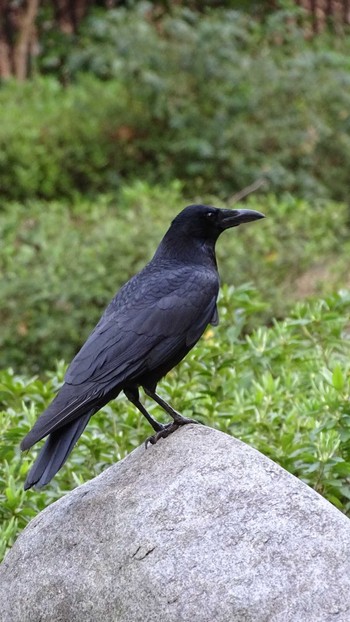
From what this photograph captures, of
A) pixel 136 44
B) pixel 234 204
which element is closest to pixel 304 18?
pixel 136 44

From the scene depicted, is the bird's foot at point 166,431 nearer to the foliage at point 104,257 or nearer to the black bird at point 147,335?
the black bird at point 147,335

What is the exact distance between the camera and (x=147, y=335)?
3750 millimetres

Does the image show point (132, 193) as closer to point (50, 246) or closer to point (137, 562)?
point (50, 246)

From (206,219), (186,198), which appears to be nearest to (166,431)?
(206,219)

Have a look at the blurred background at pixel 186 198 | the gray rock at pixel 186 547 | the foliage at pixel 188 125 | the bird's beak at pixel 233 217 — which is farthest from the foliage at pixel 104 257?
the gray rock at pixel 186 547

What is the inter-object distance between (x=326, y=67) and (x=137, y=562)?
9274 mm

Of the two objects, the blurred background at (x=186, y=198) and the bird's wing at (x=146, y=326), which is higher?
the bird's wing at (x=146, y=326)

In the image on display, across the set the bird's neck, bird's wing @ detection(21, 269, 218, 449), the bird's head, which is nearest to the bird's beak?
the bird's head

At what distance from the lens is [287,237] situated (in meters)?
8.73

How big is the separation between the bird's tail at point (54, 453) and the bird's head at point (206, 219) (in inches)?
35.9

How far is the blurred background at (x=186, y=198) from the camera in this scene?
184 inches

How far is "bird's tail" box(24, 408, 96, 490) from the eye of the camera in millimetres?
3340

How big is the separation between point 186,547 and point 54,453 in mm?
485

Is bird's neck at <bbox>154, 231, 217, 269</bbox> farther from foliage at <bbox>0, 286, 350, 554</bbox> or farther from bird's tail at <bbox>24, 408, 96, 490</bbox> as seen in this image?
bird's tail at <bbox>24, 408, 96, 490</bbox>
